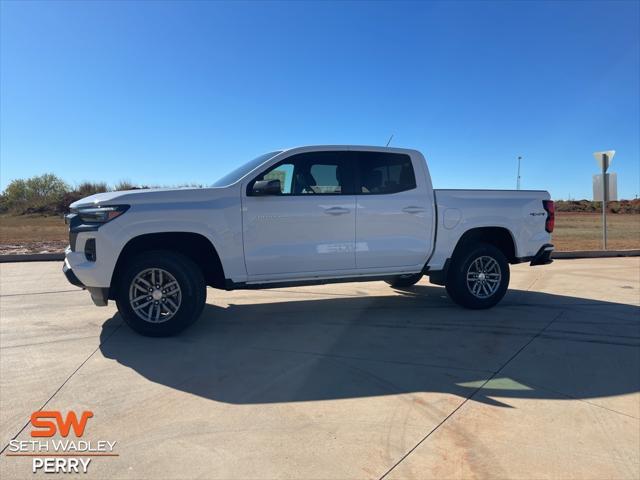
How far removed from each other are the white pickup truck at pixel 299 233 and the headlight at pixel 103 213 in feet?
0.03

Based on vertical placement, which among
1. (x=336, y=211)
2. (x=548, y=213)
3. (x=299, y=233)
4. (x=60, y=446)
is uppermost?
(x=336, y=211)

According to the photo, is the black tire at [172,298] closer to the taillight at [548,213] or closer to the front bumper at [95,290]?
the front bumper at [95,290]

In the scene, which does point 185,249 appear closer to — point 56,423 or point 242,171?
point 242,171

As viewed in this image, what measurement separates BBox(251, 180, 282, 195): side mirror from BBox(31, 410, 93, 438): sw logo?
2627 millimetres

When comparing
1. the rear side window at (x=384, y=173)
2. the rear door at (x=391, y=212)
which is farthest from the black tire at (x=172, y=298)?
the rear side window at (x=384, y=173)

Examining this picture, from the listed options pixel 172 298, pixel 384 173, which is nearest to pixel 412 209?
pixel 384 173

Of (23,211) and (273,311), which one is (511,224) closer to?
(273,311)

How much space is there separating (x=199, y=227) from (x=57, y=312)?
2.61 meters

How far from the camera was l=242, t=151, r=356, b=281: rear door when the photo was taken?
5027 mm

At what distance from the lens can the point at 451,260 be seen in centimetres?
604

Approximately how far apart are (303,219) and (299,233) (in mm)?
167

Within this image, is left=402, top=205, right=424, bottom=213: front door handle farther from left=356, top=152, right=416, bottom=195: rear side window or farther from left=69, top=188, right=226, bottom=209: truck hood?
left=69, top=188, right=226, bottom=209: truck hood

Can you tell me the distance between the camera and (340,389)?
11.7 ft

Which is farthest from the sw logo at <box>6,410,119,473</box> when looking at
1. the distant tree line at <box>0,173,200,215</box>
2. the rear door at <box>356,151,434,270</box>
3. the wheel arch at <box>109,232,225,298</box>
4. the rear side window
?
the distant tree line at <box>0,173,200,215</box>
